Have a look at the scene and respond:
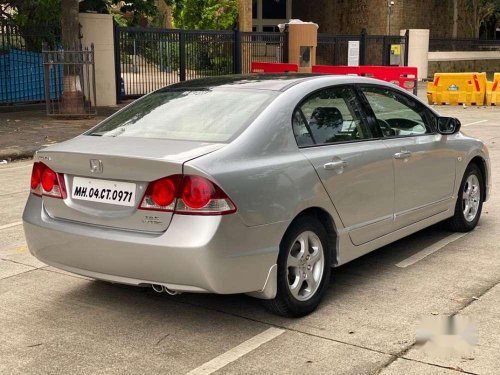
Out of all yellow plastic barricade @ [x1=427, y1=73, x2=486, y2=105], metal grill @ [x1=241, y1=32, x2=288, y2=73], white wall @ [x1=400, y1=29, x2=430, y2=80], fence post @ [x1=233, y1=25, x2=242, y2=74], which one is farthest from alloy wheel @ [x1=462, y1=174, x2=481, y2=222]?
white wall @ [x1=400, y1=29, x2=430, y2=80]

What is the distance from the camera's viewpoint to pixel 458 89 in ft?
70.3

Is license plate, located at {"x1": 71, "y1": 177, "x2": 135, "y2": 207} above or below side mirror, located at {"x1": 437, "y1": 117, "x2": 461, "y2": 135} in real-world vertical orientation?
below

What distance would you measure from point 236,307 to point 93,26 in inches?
612

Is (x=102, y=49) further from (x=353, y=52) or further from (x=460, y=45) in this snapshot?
(x=460, y=45)

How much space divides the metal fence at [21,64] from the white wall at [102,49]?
1.08m

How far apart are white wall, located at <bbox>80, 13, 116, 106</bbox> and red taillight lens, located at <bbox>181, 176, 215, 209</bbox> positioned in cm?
1580

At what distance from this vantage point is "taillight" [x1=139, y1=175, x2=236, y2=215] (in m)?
3.84

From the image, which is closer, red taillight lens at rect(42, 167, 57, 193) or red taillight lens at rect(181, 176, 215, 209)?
red taillight lens at rect(181, 176, 215, 209)

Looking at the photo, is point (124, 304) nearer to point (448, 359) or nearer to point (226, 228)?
point (226, 228)

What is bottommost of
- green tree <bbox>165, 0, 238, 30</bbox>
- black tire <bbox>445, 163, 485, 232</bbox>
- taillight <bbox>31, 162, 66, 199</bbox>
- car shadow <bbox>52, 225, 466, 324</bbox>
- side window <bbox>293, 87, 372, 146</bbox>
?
car shadow <bbox>52, 225, 466, 324</bbox>

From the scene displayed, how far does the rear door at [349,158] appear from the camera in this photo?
4613 mm

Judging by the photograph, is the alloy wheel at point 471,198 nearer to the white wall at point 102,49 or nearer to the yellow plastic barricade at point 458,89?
the white wall at point 102,49

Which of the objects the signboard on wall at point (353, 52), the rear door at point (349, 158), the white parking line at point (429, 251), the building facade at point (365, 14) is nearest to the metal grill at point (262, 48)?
the signboard on wall at point (353, 52)

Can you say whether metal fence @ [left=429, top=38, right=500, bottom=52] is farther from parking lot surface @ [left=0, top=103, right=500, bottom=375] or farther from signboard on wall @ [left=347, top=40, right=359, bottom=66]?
parking lot surface @ [left=0, top=103, right=500, bottom=375]
